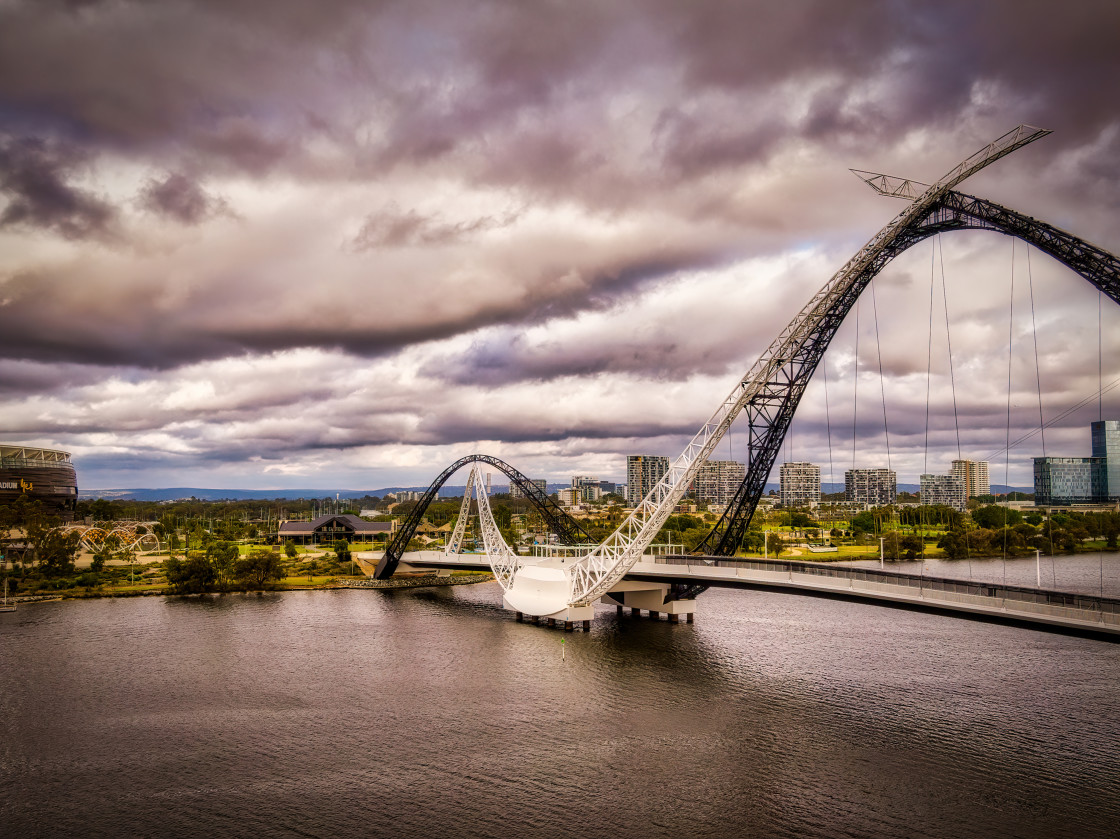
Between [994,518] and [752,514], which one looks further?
[994,518]

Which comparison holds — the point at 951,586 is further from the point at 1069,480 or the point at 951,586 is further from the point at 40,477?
the point at 40,477

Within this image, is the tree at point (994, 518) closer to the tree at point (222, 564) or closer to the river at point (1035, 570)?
the river at point (1035, 570)

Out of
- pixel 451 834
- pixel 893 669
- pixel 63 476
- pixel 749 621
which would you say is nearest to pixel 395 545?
pixel 749 621

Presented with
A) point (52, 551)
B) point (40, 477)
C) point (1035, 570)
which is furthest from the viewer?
point (40, 477)

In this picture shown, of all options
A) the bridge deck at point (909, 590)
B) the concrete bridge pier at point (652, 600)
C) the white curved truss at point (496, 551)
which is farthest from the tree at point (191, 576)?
the bridge deck at point (909, 590)

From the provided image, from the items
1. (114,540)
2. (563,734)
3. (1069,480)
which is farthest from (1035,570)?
(114,540)

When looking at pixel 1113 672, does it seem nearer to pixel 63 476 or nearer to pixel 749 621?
pixel 749 621

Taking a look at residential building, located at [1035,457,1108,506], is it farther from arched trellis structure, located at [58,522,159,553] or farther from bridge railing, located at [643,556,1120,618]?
arched trellis structure, located at [58,522,159,553]
